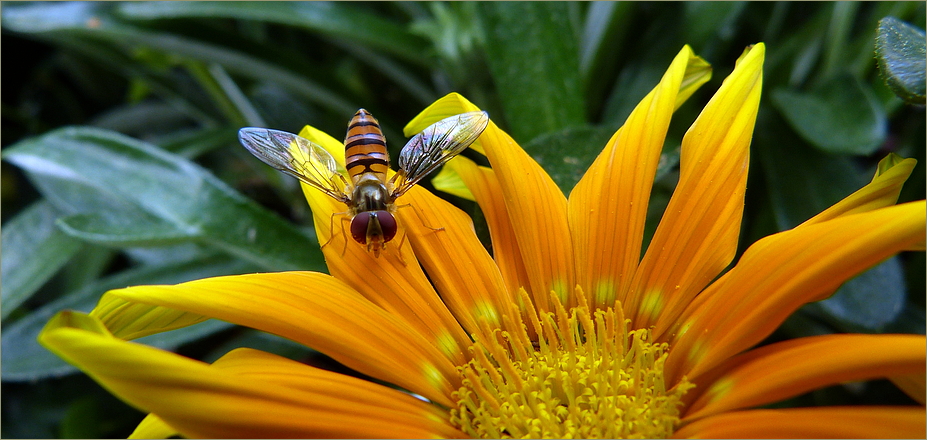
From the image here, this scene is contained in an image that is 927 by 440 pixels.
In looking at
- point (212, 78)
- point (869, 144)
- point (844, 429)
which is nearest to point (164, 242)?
point (212, 78)

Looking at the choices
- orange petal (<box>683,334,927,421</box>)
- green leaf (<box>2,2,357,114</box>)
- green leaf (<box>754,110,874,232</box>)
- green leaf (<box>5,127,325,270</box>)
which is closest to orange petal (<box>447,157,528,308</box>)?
orange petal (<box>683,334,927,421</box>)

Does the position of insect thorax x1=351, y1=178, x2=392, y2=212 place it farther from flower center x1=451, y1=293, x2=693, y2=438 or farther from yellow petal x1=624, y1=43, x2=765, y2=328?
yellow petal x1=624, y1=43, x2=765, y2=328

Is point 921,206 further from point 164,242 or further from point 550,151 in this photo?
point 164,242

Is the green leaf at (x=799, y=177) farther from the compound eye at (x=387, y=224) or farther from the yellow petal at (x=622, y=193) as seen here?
the compound eye at (x=387, y=224)

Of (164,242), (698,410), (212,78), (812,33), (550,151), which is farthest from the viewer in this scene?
(212,78)

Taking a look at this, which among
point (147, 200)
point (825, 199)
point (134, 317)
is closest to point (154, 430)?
point (134, 317)

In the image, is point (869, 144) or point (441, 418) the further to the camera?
point (869, 144)

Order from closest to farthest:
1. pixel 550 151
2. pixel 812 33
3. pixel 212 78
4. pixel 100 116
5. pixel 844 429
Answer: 1. pixel 844 429
2. pixel 550 151
3. pixel 812 33
4. pixel 212 78
5. pixel 100 116
